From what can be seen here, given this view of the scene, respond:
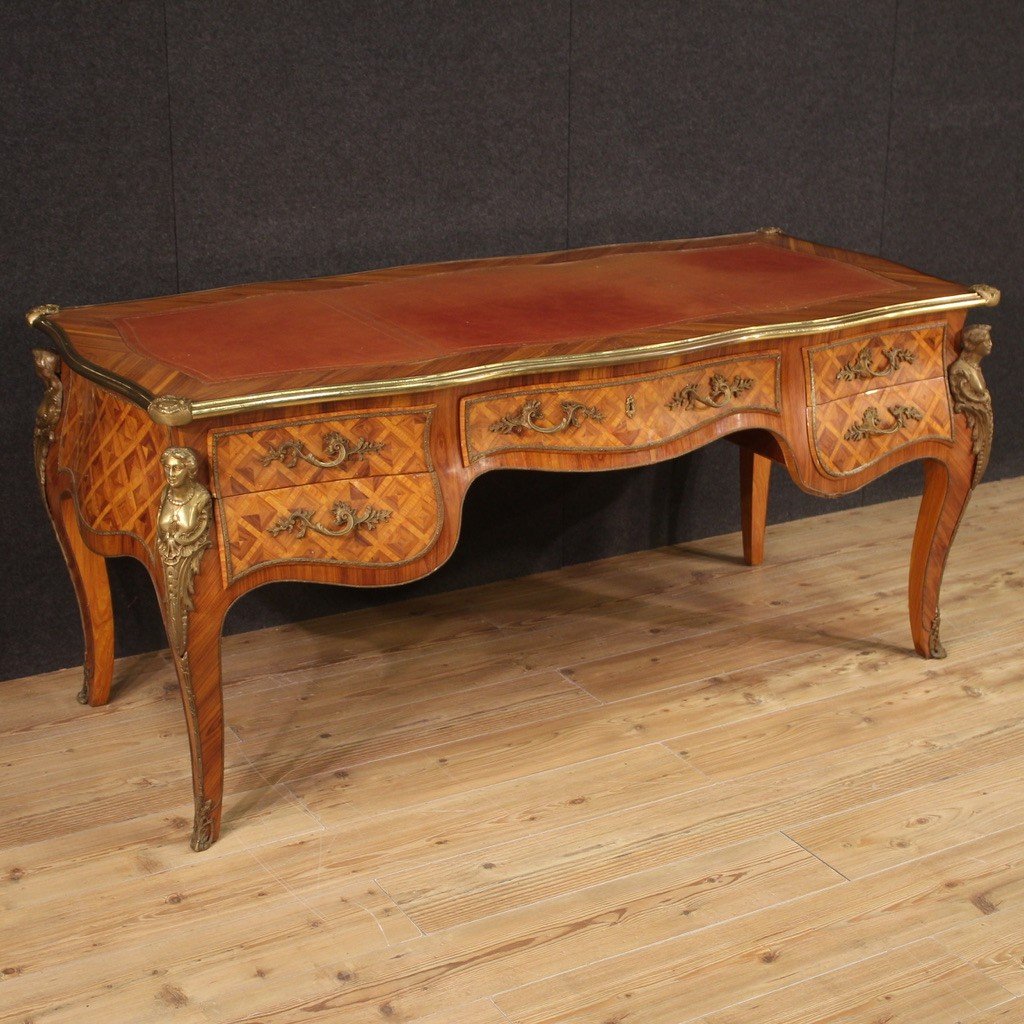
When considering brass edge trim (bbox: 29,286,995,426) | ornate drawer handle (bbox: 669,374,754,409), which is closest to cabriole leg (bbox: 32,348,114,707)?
brass edge trim (bbox: 29,286,995,426)

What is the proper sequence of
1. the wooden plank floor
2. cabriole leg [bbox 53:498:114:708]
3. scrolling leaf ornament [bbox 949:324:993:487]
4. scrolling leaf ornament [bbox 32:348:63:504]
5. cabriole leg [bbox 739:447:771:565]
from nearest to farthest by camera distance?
the wooden plank floor
scrolling leaf ornament [bbox 32:348:63:504]
cabriole leg [bbox 53:498:114:708]
scrolling leaf ornament [bbox 949:324:993:487]
cabriole leg [bbox 739:447:771:565]

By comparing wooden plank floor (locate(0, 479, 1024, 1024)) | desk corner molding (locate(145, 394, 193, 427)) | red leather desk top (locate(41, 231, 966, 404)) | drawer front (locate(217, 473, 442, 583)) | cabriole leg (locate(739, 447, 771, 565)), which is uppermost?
red leather desk top (locate(41, 231, 966, 404))

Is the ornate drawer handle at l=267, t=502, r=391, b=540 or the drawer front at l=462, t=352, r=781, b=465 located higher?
the drawer front at l=462, t=352, r=781, b=465

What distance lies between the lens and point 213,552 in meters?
2.01

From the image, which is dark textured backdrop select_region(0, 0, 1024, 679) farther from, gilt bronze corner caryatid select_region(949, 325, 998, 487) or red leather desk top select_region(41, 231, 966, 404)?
gilt bronze corner caryatid select_region(949, 325, 998, 487)

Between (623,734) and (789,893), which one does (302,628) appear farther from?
(789,893)

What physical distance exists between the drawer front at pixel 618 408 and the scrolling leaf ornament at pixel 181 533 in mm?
409

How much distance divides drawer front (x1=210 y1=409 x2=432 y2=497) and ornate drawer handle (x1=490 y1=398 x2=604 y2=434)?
0.13 metres

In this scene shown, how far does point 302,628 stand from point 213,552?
881 millimetres

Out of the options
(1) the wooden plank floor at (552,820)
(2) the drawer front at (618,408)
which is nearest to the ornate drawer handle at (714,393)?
(2) the drawer front at (618,408)

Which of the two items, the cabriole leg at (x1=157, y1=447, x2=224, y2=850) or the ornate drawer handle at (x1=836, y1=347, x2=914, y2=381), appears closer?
the cabriole leg at (x1=157, y1=447, x2=224, y2=850)

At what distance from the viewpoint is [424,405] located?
2.09m

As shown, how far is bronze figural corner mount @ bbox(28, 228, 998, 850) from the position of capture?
202 cm

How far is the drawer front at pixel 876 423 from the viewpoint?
2.46 metres
